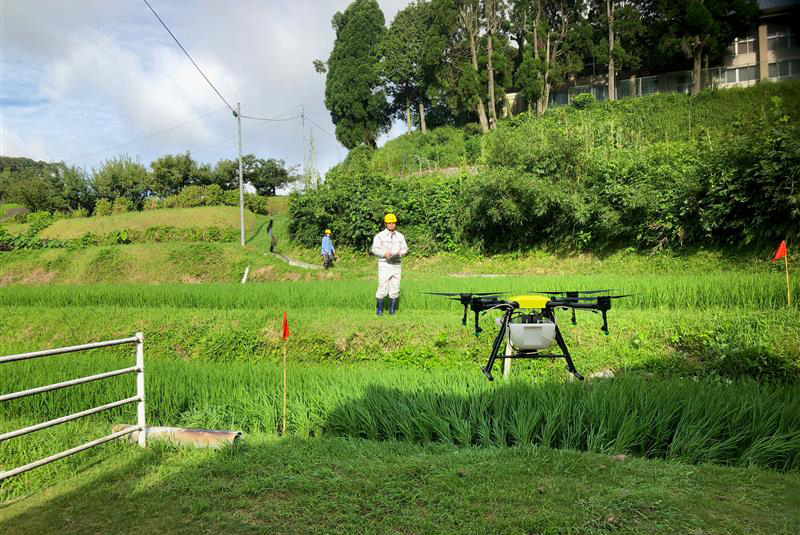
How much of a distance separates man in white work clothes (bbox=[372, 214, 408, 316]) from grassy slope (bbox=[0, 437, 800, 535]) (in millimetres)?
5467

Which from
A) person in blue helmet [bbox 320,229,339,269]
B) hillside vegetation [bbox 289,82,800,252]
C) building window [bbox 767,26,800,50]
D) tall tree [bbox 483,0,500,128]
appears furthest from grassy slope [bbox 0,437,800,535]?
building window [bbox 767,26,800,50]

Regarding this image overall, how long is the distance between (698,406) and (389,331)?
504 centimetres

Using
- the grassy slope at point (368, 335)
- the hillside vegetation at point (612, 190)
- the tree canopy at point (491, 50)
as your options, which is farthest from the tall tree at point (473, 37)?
the grassy slope at point (368, 335)

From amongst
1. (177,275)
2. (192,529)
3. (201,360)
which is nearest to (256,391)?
(192,529)

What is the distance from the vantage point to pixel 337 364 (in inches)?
337

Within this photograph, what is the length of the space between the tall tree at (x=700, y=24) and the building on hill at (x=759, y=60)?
38.9 inches

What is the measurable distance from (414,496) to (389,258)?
247 inches

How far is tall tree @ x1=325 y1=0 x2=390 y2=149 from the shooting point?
36.6m

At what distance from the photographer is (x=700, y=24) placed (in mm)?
25891

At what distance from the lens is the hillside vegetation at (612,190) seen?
1284cm

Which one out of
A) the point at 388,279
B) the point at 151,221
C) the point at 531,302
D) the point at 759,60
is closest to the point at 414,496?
the point at 531,302

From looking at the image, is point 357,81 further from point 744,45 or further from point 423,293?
point 423,293

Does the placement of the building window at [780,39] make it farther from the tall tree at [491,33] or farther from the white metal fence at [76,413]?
the white metal fence at [76,413]

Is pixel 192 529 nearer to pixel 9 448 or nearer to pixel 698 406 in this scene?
pixel 9 448
